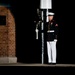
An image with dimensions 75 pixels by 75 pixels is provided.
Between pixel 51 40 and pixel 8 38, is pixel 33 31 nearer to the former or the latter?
pixel 8 38

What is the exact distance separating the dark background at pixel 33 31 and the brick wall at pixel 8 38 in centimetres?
16

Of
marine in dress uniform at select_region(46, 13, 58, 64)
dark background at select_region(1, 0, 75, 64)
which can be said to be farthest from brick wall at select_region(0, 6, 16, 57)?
marine in dress uniform at select_region(46, 13, 58, 64)

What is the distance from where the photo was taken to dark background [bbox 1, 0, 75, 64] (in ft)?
50.2

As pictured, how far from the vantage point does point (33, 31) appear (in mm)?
15453

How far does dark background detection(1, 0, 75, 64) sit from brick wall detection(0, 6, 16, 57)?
161mm

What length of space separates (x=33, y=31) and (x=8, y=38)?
86cm

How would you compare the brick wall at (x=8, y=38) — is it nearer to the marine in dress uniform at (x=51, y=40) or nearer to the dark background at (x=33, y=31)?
the dark background at (x=33, y=31)

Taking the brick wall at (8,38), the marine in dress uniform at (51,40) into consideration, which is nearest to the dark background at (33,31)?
the brick wall at (8,38)

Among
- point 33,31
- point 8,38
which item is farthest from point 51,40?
point 8,38

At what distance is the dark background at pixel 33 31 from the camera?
15305 millimetres

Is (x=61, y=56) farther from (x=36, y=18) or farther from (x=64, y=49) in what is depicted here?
(x=36, y=18)

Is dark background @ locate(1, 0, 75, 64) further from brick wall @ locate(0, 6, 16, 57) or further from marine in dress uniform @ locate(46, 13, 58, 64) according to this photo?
marine in dress uniform @ locate(46, 13, 58, 64)

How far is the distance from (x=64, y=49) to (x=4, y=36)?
2081mm
